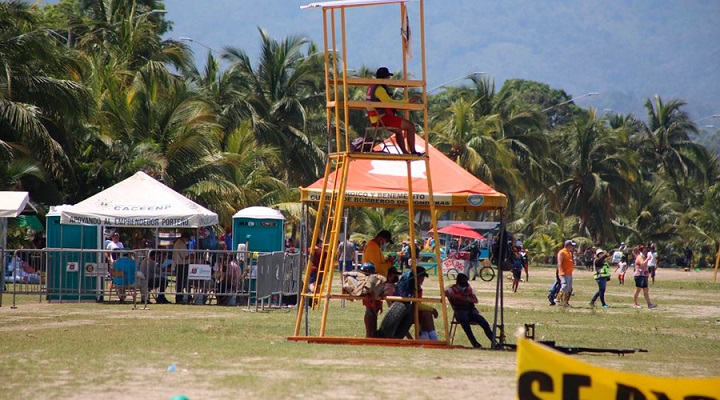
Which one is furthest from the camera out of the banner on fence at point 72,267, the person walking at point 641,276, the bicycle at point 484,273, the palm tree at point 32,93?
the bicycle at point 484,273

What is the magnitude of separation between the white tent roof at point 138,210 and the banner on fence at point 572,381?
1721cm

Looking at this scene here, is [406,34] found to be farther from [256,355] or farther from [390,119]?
[256,355]

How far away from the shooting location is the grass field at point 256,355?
33.9 feet

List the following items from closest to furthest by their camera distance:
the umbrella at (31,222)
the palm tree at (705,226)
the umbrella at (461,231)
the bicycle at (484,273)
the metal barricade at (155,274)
Answer: the metal barricade at (155,274), the umbrella at (31,222), the bicycle at (484,273), the umbrella at (461,231), the palm tree at (705,226)

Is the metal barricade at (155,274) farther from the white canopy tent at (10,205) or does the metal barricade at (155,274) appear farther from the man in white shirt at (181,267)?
the white canopy tent at (10,205)

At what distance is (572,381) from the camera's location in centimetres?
702

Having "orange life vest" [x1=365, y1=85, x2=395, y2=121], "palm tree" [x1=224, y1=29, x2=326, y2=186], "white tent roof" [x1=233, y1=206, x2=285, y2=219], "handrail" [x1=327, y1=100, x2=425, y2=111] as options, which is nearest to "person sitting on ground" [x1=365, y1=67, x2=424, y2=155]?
"orange life vest" [x1=365, y1=85, x2=395, y2=121]

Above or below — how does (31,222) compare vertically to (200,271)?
above

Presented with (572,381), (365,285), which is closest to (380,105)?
(365,285)

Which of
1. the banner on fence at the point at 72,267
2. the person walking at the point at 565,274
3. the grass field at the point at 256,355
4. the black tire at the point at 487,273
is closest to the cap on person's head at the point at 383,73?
the grass field at the point at 256,355

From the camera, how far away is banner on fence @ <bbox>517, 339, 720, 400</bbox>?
274 inches

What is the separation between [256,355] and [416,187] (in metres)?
4.57

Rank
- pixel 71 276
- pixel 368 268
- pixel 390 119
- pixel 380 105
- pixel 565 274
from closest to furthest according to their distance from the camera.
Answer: pixel 380 105, pixel 390 119, pixel 368 268, pixel 71 276, pixel 565 274

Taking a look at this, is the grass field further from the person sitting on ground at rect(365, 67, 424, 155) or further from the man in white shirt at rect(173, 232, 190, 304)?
the person sitting on ground at rect(365, 67, 424, 155)
